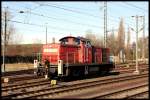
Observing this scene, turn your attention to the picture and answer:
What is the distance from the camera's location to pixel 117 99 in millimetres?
15258

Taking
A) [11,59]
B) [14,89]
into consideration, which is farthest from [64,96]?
[11,59]

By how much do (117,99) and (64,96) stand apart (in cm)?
Answer: 271

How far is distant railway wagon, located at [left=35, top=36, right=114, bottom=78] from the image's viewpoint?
972 inches

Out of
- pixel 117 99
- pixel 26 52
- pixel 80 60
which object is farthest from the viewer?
pixel 26 52

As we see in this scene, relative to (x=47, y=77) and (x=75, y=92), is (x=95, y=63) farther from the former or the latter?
(x=75, y=92)

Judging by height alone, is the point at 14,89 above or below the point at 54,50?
below

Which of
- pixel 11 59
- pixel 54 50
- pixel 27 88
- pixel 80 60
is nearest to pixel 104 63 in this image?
pixel 80 60

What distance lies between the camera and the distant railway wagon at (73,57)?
81.0 feet

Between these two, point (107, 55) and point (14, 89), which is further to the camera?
point (107, 55)

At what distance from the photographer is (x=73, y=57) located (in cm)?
2641

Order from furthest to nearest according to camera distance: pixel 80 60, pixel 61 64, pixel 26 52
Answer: pixel 26 52
pixel 80 60
pixel 61 64

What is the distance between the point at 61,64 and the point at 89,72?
16.0ft

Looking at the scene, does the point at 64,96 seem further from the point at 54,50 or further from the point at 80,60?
the point at 80,60

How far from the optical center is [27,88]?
19.7 meters
